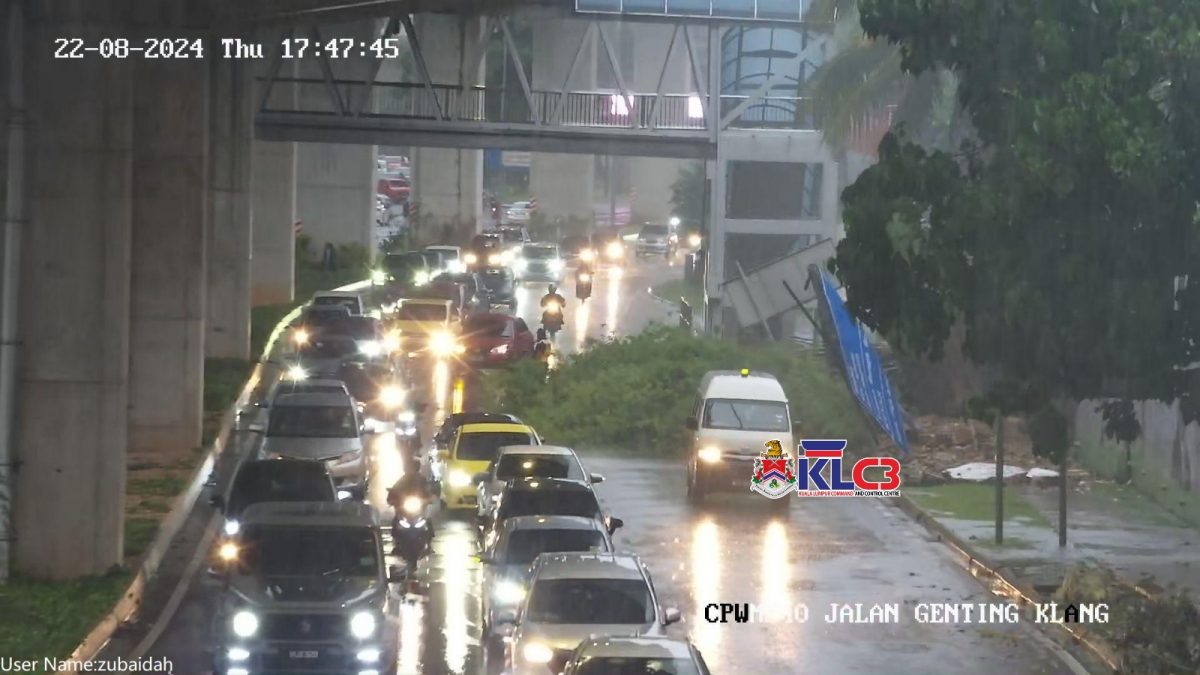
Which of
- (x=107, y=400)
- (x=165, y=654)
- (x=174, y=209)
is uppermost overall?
(x=174, y=209)

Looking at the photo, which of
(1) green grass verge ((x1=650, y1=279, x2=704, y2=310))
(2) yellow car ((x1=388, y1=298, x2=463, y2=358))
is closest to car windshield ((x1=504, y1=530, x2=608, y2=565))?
(2) yellow car ((x1=388, y1=298, x2=463, y2=358))

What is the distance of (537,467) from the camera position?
→ 27.8m

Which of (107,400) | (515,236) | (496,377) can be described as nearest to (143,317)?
(496,377)

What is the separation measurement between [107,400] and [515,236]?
71609 millimetres

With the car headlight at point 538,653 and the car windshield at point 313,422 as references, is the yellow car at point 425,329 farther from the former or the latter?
the car headlight at point 538,653

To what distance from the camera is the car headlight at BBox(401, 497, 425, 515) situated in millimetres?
23953

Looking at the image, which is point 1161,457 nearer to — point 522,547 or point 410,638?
point 522,547

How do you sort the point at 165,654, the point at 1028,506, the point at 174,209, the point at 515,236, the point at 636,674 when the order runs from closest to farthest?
the point at 636,674 < the point at 165,654 < the point at 1028,506 < the point at 174,209 < the point at 515,236

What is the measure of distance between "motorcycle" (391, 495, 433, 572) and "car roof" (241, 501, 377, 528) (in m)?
3.55

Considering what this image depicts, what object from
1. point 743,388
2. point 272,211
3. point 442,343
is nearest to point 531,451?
point 743,388

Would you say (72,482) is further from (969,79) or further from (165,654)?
(969,79)

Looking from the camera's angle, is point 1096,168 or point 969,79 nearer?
point 1096,168

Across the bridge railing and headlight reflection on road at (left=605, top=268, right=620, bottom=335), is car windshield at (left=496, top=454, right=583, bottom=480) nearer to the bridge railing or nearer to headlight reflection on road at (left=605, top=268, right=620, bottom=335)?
the bridge railing

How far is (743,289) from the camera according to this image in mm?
53625
